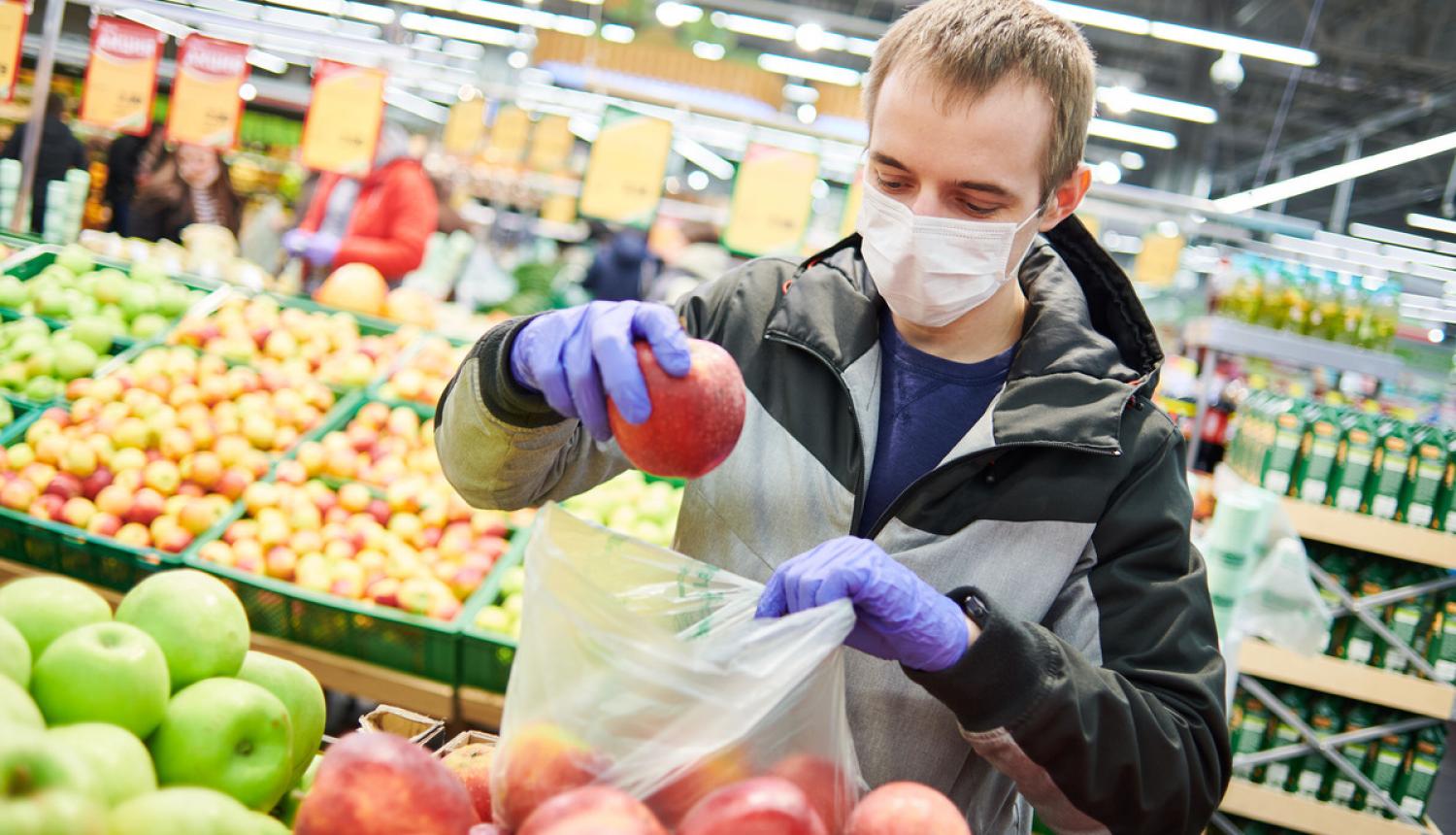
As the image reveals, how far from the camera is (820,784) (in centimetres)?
99

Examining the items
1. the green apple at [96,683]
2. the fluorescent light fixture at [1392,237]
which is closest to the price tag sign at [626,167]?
the green apple at [96,683]

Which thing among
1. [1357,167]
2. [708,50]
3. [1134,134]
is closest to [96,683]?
[1357,167]

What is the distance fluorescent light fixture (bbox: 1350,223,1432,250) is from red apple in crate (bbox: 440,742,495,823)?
22658 millimetres

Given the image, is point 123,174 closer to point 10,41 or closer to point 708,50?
point 10,41

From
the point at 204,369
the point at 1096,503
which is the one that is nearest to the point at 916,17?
the point at 1096,503

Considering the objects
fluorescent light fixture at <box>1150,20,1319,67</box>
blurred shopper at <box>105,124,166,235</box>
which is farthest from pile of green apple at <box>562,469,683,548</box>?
fluorescent light fixture at <box>1150,20,1319,67</box>

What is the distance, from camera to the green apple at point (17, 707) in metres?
0.88

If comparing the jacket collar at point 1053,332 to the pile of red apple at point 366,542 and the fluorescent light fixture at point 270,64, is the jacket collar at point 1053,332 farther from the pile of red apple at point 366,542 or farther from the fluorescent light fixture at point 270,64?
the fluorescent light fixture at point 270,64

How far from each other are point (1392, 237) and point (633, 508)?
75.1 feet

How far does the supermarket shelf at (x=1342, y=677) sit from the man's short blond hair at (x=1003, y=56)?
3153 mm

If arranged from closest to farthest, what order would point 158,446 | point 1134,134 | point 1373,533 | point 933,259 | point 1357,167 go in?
point 933,259
point 158,446
point 1373,533
point 1357,167
point 1134,134

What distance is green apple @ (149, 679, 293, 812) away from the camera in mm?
1028

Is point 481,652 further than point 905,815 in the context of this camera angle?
Yes

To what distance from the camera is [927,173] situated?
135cm
